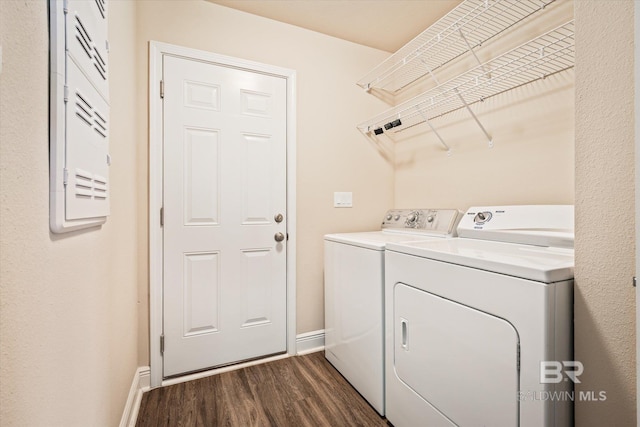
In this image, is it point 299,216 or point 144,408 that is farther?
point 299,216

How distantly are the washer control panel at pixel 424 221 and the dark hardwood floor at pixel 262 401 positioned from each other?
1.10m

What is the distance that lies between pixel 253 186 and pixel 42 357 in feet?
5.09

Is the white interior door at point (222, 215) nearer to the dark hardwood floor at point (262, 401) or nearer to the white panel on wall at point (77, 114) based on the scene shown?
the dark hardwood floor at point (262, 401)

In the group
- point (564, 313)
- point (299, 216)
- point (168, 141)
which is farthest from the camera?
point (299, 216)

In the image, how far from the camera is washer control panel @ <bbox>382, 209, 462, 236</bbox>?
1783 millimetres

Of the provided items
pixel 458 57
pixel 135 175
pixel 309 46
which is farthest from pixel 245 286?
pixel 458 57

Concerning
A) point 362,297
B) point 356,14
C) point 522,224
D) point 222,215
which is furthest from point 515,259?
point 356,14

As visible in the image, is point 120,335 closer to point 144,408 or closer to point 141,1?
point 144,408

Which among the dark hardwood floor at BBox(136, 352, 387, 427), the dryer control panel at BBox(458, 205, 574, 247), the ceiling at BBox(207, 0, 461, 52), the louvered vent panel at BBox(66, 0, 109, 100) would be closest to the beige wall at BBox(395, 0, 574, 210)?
the dryer control panel at BBox(458, 205, 574, 247)

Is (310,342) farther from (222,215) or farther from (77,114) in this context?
(77,114)

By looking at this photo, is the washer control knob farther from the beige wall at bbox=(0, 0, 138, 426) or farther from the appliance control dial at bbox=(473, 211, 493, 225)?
the beige wall at bbox=(0, 0, 138, 426)

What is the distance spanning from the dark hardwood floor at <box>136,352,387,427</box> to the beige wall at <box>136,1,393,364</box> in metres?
0.33

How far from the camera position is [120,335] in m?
1.31

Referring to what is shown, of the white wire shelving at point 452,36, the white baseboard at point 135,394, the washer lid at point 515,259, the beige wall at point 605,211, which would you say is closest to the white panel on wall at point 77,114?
the white baseboard at point 135,394
